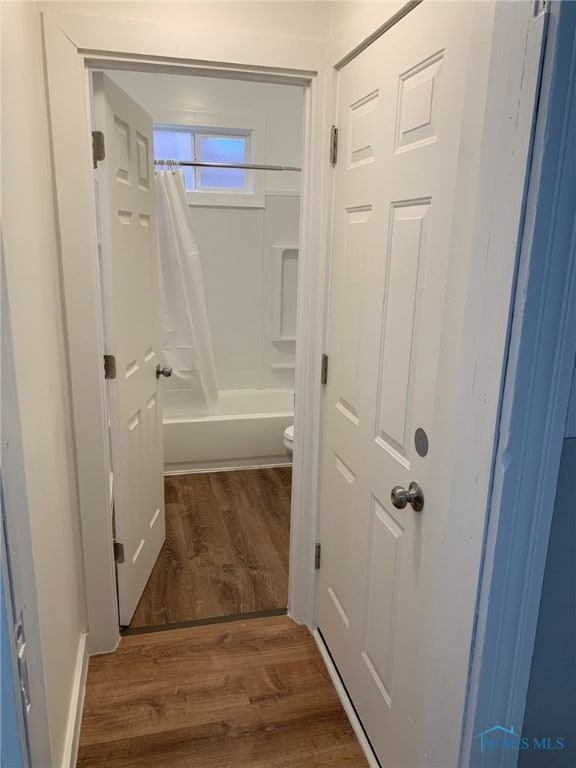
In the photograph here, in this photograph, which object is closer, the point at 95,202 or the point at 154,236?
the point at 95,202

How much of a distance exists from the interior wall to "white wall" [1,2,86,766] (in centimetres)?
223

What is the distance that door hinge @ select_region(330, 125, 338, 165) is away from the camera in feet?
5.73

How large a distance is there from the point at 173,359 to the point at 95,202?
175cm

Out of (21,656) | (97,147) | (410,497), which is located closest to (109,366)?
(97,147)

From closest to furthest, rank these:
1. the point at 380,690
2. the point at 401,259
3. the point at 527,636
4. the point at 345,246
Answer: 1. the point at 527,636
2. the point at 401,259
3. the point at 380,690
4. the point at 345,246

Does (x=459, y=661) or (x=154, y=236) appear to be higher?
(x=154, y=236)

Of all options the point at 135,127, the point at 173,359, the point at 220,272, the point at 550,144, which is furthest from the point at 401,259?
the point at 220,272

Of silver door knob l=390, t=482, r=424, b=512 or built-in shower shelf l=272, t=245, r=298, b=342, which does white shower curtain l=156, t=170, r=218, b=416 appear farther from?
silver door knob l=390, t=482, r=424, b=512

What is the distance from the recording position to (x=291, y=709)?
71.3 inches

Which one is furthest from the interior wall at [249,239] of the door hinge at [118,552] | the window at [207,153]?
the door hinge at [118,552]

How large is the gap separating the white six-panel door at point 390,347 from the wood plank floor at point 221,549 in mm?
620

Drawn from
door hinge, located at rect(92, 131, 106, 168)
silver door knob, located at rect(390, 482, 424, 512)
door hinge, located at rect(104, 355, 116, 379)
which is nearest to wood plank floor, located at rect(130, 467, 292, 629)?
door hinge, located at rect(104, 355, 116, 379)

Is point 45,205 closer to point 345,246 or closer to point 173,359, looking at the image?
point 345,246

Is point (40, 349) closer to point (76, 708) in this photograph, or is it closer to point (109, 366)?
point (109, 366)
